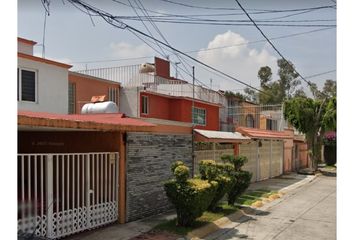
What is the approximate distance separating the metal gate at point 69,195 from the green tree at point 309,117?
18069 mm

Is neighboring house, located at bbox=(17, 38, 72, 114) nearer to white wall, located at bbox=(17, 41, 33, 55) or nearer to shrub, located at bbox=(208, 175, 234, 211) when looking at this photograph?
white wall, located at bbox=(17, 41, 33, 55)

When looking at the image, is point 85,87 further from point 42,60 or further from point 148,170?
point 148,170

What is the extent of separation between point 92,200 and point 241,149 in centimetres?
1035

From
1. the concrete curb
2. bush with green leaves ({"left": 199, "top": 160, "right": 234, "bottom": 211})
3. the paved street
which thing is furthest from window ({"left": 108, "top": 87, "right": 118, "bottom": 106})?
bush with green leaves ({"left": 199, "top": 160, "right": 234, "bottom": 211})

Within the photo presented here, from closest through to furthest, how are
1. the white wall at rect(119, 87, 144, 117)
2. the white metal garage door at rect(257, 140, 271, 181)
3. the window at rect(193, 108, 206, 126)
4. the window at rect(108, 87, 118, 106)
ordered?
1. the window at rect(108, 87, 118, 106)
2. the white wall at rect(119, 87, 144, 117)
3. the white metal garage door at rect(257, 140, 271, 181)
4. the window at rect(193, 108, 206, 126)

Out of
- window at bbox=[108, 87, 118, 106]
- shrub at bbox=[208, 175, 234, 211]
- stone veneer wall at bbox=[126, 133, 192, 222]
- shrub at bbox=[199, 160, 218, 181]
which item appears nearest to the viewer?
stone veneer wall at bbox=[126, 133, 192, 222]

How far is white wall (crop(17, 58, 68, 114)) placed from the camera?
496 inches

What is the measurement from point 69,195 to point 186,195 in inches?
101

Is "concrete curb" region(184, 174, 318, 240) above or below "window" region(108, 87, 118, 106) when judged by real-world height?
below

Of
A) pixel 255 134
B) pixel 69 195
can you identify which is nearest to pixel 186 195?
pixel 69 195

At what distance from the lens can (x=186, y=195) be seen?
313 inches

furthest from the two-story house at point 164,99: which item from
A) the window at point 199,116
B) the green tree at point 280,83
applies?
the green tree at point 280,83

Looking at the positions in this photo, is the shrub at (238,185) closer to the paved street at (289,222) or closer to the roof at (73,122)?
the paved street at (289,222)
